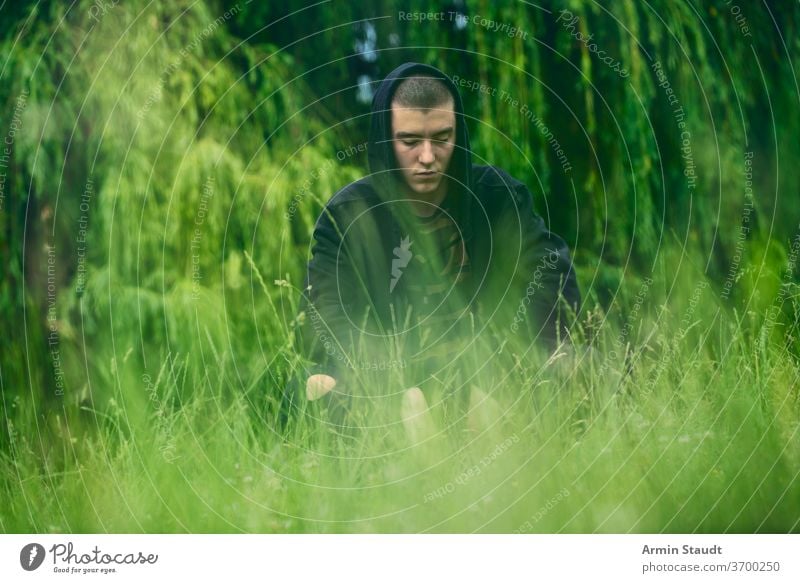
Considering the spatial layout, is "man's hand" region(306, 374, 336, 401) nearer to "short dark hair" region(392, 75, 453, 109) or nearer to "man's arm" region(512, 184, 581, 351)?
"man's arm" region(512, 184, 581, 351)

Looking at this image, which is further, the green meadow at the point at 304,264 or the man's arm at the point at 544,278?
the man's arm at the point at 544,278

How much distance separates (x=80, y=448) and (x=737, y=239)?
2418mm

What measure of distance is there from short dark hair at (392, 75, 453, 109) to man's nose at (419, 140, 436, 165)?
0.13 m

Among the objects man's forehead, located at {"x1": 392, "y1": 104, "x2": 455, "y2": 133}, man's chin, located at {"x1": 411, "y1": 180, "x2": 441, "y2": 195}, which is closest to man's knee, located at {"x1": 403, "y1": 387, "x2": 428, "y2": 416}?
man's chin, located at {"x1": 411, "y1": 180, "x2": 441, "y2": 195}

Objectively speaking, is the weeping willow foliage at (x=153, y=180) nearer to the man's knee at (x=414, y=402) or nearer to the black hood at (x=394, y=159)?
the black hood at (x=394, y=159)

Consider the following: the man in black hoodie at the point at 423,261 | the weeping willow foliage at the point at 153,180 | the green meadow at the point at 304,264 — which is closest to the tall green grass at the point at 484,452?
the green meadow at the point at 304,264

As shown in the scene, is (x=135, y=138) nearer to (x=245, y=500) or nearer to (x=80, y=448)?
(x=80, y=448)

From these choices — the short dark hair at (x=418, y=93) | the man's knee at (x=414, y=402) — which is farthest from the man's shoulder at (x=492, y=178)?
the man's knee at (x=414, y=402)

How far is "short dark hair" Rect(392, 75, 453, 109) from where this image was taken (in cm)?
347

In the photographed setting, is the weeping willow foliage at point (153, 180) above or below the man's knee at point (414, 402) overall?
above

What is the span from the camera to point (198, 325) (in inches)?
141

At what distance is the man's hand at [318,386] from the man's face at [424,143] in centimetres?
73

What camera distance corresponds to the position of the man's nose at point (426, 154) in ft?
11.4
